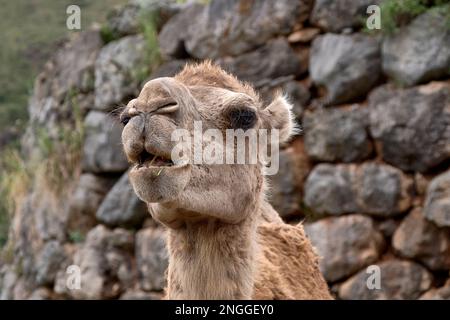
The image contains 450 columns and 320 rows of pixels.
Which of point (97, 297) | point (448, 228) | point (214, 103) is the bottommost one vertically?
point (97, 297)

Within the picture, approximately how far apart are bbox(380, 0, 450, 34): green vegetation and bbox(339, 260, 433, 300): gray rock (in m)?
2.32

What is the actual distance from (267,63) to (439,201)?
257 cm

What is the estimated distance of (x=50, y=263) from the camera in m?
10.8

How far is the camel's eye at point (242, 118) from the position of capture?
368cm

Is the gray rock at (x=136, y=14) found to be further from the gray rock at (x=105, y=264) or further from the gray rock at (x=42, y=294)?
the gray rock at (x=42, y=294)

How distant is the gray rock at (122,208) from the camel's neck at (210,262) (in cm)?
645

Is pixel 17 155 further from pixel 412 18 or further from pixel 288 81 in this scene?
pixel 412 18

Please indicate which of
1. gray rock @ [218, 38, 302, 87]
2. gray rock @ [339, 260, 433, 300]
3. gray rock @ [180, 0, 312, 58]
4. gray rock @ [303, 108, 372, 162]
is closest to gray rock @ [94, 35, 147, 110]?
gray rock @ [180, 0, 312, 58]

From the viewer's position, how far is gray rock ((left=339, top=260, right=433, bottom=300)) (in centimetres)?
804

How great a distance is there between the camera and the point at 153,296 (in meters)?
9.64

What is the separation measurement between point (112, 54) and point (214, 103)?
7.26 m

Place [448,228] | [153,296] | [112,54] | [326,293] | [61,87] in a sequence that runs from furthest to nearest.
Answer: [61,87], [112,54], [153,296], [448,228], [326,293]

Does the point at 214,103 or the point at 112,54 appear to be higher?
the point at 112,54

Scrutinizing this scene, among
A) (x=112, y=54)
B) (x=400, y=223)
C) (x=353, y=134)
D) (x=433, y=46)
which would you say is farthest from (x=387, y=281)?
(x=112, y=54)
